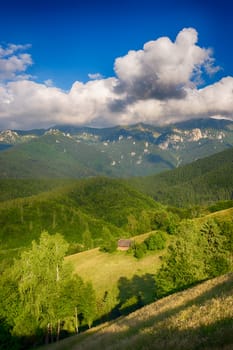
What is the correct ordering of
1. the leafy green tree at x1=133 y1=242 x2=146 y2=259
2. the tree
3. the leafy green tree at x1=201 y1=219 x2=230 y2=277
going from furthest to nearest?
1. the leafy green tree at x1=133 y1=242 x2=146 y2=259
2. the leafy green tree at x1=201 y1=219 x2=230 y2=277
3. the tree

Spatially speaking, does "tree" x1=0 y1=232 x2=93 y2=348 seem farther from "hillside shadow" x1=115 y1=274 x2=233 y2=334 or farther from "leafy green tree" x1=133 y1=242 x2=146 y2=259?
"leafy green tree" x1=133 y1=242 x2=146 y2=259

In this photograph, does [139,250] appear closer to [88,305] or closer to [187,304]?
[88,305]

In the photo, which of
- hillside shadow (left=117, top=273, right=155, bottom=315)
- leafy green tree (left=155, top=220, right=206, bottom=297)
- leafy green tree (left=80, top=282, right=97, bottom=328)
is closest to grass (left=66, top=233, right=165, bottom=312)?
hillside shadow (left=117, top=273, right=155, bottom=315)

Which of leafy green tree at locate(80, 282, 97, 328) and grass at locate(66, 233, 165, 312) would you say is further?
grass at locate(66, 233, 165, 312)

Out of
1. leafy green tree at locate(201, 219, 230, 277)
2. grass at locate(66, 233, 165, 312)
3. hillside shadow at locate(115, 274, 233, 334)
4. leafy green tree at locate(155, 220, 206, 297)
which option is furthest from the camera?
grass at locate(66, 233, 165, 312)

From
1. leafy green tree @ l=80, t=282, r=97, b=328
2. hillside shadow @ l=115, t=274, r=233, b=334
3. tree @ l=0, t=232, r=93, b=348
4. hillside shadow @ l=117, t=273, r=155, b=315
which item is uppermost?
hillside shadow @ l=115, t=274, r=233, b=334

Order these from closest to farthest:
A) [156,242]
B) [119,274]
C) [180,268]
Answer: [180,268] < [119,274] < [156,242]

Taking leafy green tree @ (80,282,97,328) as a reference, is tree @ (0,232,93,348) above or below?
above

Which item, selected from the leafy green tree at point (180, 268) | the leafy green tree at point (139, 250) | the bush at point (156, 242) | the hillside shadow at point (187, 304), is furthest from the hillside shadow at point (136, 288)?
the hillside shadow at point (187, 304)

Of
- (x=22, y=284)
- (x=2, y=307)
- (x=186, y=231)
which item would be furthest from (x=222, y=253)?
(x=2, y=307)

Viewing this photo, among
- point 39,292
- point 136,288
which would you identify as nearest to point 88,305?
point 39,292

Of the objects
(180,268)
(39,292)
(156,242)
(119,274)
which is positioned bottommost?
(119,274)

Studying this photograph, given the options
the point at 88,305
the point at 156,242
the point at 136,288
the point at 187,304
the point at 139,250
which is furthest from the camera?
the point at 156,242
